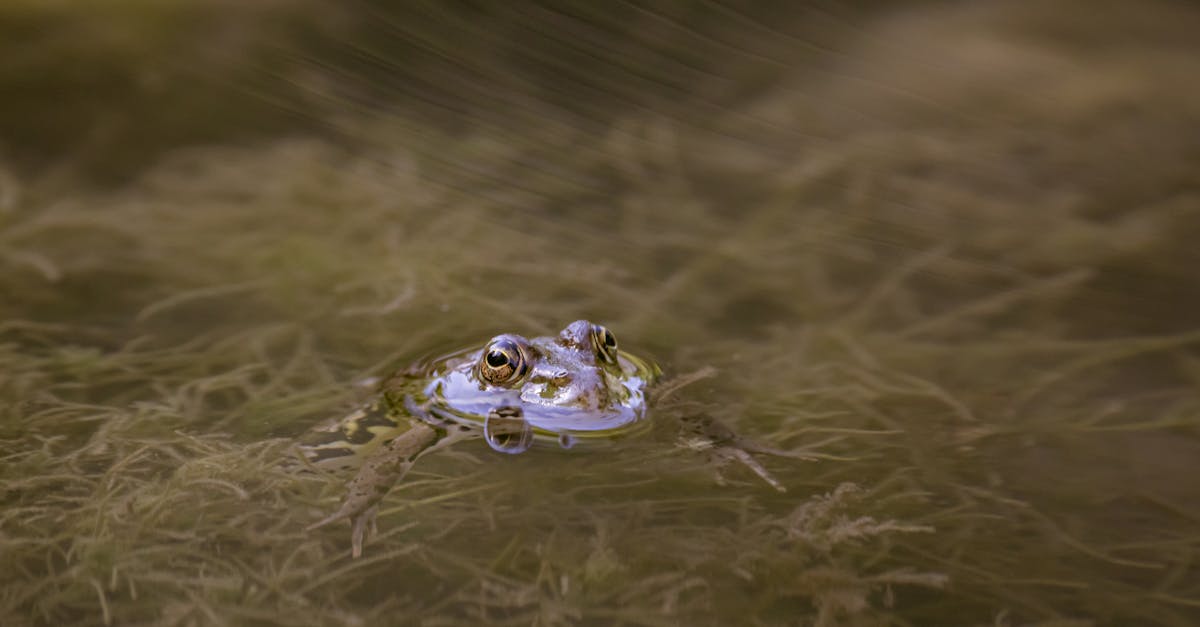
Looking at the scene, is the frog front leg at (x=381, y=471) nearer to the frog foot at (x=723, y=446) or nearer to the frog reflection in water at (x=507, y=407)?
the frog reflection in water at (x=507, y=407)

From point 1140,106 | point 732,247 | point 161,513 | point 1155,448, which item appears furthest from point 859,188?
point 161,513

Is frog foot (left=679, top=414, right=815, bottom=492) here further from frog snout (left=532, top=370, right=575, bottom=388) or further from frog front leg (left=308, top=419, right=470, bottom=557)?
frog front leg (left=308, top=419, right=470, bottom=557)

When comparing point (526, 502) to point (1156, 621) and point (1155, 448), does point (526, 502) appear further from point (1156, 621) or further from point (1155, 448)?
point (1155, 448)

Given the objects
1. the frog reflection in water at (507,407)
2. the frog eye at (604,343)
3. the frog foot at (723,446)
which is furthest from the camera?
the frog eye at (604,343)

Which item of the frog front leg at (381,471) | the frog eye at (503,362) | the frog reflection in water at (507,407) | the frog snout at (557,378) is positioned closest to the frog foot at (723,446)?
the frog reflection in water at (507,407)

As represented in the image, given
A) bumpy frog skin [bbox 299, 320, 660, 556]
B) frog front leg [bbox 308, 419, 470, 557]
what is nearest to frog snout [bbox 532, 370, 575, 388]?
bumpy frog skin [bbox 299, 320, 660, 556]

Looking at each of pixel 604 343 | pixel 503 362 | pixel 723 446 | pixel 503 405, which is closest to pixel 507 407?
pixel 503 405

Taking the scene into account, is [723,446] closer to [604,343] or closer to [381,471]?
[604,343]

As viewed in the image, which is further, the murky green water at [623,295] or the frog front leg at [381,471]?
the frog front leg at [381,471]
